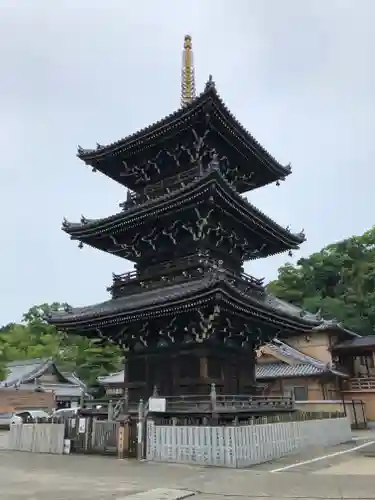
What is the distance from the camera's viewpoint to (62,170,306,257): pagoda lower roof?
19.2m

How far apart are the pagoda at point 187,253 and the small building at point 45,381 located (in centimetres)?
3572

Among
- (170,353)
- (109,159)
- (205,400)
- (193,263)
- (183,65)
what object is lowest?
(205,400)

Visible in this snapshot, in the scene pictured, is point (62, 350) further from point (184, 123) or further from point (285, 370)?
point (184, 123)

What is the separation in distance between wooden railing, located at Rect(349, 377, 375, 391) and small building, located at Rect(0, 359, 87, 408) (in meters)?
29.7

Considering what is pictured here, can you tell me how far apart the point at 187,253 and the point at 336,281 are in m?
60.0

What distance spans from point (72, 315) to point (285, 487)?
522 inches

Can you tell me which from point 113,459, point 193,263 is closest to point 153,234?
point 193,263

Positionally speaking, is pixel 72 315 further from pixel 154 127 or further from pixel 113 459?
pixel 154 127

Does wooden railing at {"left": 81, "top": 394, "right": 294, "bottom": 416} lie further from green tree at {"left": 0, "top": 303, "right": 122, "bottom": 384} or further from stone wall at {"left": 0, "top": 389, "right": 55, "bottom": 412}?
stone wall at {"left": 0, "top": 389, "right": 55, "bottom": 412}

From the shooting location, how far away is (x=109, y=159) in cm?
2391

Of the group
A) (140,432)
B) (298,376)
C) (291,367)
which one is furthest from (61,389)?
(140,432)

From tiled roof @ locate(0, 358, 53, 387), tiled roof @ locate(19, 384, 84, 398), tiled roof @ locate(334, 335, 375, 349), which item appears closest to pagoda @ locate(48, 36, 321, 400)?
tiled roof @ locate(334, 335, 375, 349)

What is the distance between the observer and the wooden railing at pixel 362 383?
41281 mm

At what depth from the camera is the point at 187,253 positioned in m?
21.1
